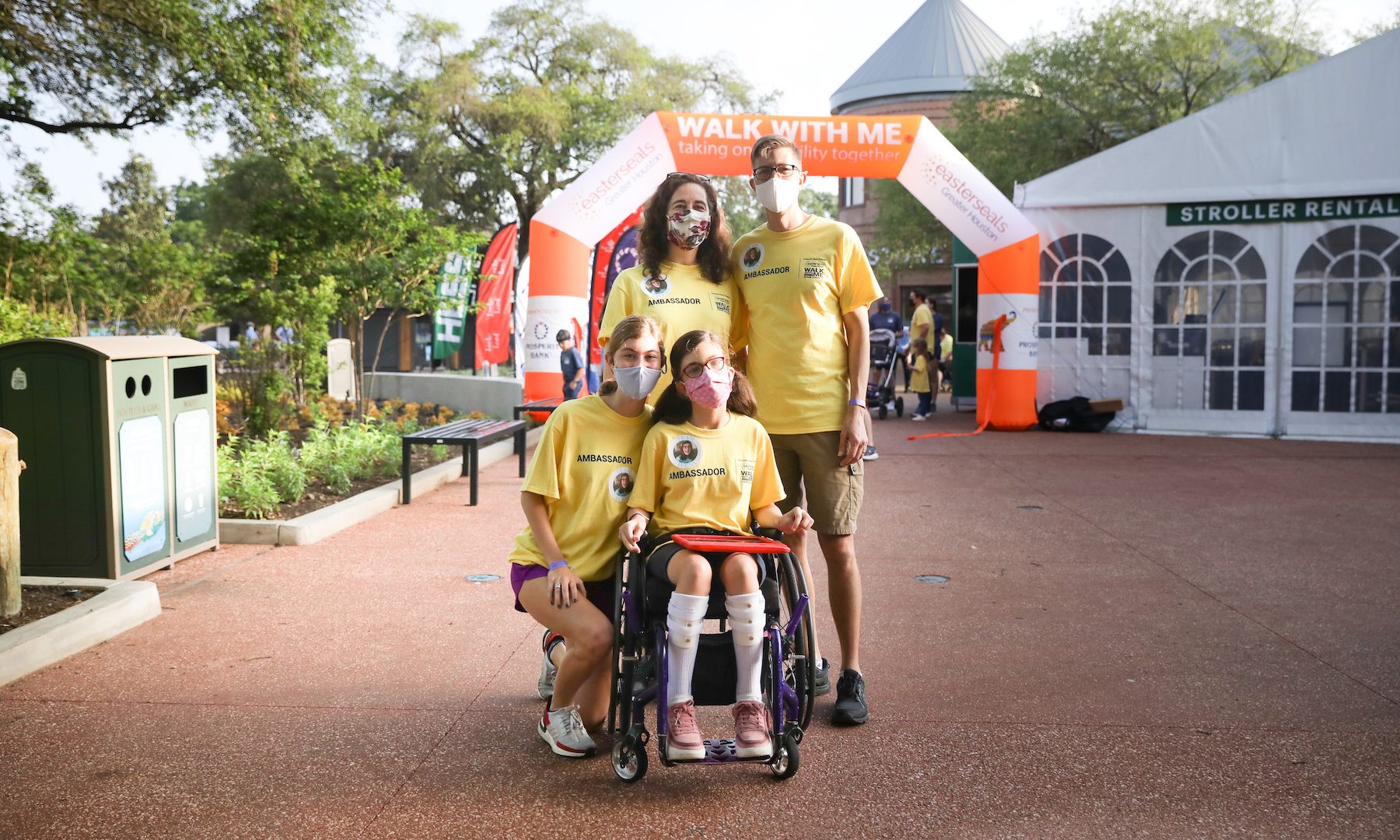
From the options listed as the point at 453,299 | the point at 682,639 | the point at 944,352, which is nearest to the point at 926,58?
the point at 944,352

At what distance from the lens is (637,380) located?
362 cm

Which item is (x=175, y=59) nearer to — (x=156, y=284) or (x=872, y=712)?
(x=156, y=284)

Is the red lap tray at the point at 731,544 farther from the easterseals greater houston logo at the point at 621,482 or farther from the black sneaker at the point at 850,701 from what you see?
the black sneaker at the point at 850,701

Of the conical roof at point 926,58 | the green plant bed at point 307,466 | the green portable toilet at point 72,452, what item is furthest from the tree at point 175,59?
the conical roof at point 926,58

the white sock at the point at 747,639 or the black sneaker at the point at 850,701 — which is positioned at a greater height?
the white sock at the point at 747,639

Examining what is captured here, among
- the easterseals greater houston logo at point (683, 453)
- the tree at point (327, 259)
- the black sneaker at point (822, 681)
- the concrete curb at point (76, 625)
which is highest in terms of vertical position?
the tree at point (327, 259)

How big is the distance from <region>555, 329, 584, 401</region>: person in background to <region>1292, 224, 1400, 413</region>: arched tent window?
8625mm

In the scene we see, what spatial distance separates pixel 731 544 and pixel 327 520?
16.4ft

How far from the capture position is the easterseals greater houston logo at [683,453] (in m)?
3.63

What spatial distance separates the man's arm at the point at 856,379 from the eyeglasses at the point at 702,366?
2.23 feet

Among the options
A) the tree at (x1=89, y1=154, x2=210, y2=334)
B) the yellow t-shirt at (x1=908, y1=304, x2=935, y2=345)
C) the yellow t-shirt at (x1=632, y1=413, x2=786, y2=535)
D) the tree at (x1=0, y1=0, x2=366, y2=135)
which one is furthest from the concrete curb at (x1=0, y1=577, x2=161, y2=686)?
the yellow t-shirt at (x1=908, y1=304, x2=935, y2=345)

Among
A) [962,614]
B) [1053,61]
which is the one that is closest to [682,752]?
[962,614]

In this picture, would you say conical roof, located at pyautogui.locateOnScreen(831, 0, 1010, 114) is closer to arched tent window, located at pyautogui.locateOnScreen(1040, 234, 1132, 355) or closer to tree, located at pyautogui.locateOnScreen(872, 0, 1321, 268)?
tree, located at pyautogui.locateOnScreen(872, 0, 1321, 268)

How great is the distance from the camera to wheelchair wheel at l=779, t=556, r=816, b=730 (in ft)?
11.3
